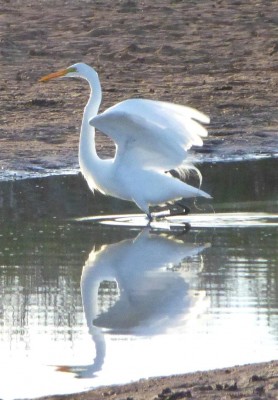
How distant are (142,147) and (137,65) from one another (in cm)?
691

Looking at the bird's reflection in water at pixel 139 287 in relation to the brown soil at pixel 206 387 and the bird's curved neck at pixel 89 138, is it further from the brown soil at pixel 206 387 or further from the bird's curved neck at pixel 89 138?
the bird's curved neck at pixel 89 138

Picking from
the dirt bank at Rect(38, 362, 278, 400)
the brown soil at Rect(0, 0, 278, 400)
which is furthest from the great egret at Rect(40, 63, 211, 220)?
the dirt bank at Rect(38, 362, 278, 400)

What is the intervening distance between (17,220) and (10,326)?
3.50 meters

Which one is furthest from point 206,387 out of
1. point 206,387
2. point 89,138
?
point 89,138

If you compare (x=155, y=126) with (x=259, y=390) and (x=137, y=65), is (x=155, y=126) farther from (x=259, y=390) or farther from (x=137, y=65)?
(x=137, y=65)

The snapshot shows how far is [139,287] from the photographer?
27.1ft

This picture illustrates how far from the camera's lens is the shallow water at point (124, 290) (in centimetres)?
652

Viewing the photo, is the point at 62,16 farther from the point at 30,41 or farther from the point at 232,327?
the point at 232,327

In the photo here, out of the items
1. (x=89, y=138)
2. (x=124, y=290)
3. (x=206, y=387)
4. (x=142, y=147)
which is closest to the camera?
(x=206, y=387)

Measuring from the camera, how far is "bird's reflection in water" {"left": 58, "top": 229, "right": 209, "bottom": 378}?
284 inches

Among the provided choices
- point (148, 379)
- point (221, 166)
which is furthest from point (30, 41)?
point (148, 379)

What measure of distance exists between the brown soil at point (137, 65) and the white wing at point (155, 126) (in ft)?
8.44

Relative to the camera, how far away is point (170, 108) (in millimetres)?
10398

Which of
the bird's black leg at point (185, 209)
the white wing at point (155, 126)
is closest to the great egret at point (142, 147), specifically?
the white wing at point (155, 126)
